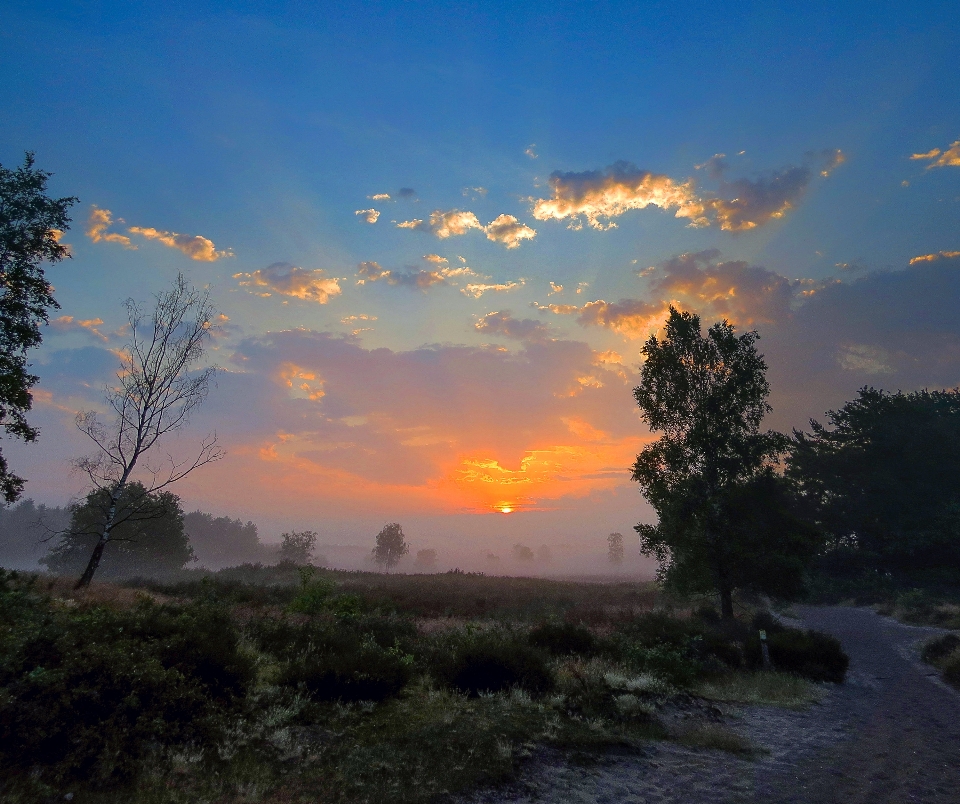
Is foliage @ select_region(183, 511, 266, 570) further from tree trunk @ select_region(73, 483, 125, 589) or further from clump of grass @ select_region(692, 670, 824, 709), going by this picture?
clump of grass @ select_region(692, 670, 824, 709)

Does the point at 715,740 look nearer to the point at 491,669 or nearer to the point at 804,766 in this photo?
the point at 804,766

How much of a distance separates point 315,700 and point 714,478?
824 inches

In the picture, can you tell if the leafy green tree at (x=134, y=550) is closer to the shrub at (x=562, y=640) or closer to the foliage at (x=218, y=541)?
the shrub at (x=562, y=640)

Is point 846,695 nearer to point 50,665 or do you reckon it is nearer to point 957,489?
point 50,665

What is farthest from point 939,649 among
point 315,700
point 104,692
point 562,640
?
point 104,692

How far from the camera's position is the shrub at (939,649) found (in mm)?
16484

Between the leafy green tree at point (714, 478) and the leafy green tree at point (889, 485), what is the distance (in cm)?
1645

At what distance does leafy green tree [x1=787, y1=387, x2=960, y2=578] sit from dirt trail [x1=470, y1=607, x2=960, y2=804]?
27957mm

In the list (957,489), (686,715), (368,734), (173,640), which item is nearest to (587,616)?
(686,715)

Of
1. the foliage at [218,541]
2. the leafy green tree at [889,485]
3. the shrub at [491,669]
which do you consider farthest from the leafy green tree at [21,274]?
the foliage at [218,541]

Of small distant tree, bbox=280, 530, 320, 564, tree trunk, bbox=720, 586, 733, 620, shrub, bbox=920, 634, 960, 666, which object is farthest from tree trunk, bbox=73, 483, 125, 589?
small distant tree, bbox=280, 530, 320, 564

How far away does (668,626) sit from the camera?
56.6 ft

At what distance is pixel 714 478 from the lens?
75.4 ft

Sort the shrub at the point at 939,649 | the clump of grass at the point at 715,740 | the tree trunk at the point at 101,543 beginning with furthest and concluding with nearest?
the tree trunk at the point at 101,543 → the shrub at the point at 939,649 → the clump of grass at the point at 715,740
